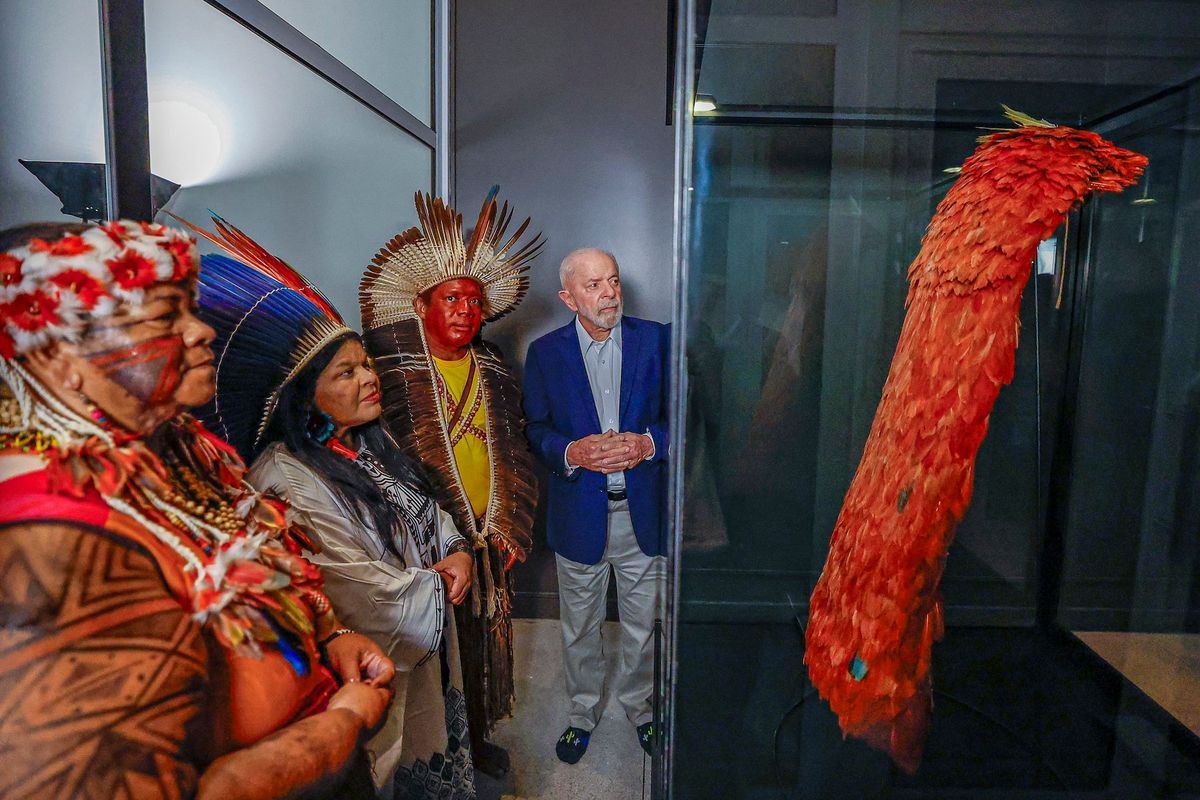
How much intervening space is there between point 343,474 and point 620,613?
4.13 ft

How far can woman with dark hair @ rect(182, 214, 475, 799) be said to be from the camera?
3.43ft

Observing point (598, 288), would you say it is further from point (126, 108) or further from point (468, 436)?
point (126, 108)

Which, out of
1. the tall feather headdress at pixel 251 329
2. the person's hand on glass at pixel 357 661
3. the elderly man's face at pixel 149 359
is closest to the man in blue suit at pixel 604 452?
the tall feather headdress at pixel 251 329

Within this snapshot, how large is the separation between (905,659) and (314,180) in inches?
57.1

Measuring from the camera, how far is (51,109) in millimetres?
743

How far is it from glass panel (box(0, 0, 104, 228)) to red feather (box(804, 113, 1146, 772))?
1128 millimetres

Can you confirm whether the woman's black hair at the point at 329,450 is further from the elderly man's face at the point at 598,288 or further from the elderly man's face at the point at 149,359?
the elderly man's face at the point at 598,288

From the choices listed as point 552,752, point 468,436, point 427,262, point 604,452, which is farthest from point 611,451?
point 552,752

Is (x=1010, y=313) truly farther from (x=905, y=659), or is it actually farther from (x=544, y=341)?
(x=544, y=341)

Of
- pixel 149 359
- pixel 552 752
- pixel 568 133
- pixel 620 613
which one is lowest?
pixel 552 752

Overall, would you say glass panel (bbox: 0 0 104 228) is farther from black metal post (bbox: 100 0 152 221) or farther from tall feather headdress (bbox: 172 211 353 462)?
tall feather headdress (bbox: 172 211 353 462)

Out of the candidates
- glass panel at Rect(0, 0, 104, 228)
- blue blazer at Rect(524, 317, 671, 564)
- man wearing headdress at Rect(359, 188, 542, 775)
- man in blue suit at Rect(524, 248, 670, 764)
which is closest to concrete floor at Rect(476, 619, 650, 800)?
man in blue suit at Rect(524, 248, 670, 764)

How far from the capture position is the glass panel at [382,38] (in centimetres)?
150

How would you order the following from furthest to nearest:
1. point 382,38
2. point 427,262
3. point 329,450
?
point 382,38 < point 427,262 < point 329,450
